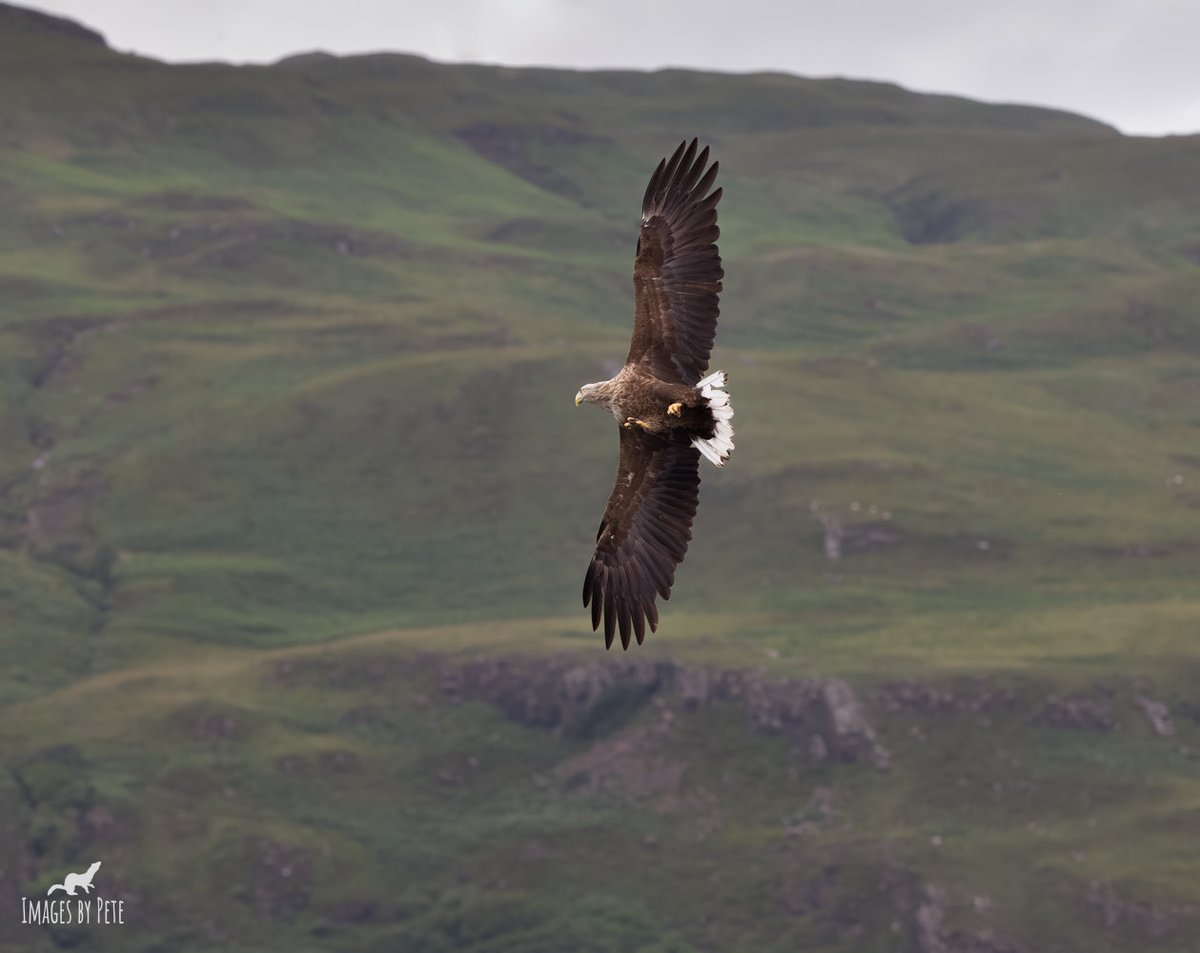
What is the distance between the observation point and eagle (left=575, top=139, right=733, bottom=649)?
137ft

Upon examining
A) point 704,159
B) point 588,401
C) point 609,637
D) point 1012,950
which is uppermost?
point 704,159

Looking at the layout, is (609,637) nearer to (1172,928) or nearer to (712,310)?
(712,310)

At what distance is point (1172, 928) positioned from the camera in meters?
199

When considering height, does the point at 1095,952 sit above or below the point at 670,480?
below

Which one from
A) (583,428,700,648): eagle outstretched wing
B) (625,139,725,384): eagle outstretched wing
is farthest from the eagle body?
(583,428,700,648): eagle outstretched wing

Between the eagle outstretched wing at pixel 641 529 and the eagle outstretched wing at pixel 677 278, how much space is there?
1.41 m

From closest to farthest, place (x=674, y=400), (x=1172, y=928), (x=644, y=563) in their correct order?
(x=674, y=400) → (x=644, y=563) → (x=1172, y=928)

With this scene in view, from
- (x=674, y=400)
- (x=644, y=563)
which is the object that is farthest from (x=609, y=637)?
(x=674, y=400)

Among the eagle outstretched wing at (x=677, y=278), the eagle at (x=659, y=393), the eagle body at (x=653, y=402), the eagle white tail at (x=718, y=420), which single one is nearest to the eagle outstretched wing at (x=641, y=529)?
the eagle at (x=659, y=393)

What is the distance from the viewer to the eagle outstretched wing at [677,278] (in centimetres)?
4212

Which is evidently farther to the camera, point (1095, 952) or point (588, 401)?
point (1095, 952)

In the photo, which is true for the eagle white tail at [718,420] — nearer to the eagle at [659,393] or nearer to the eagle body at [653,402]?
the eagle body at [653,402]

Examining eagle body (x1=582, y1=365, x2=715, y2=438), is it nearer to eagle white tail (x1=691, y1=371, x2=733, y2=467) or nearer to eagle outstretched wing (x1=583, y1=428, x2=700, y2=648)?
eagle white tail (x1=691, y1=371, x2=733, y2=467)

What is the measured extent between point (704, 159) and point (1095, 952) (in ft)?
550
